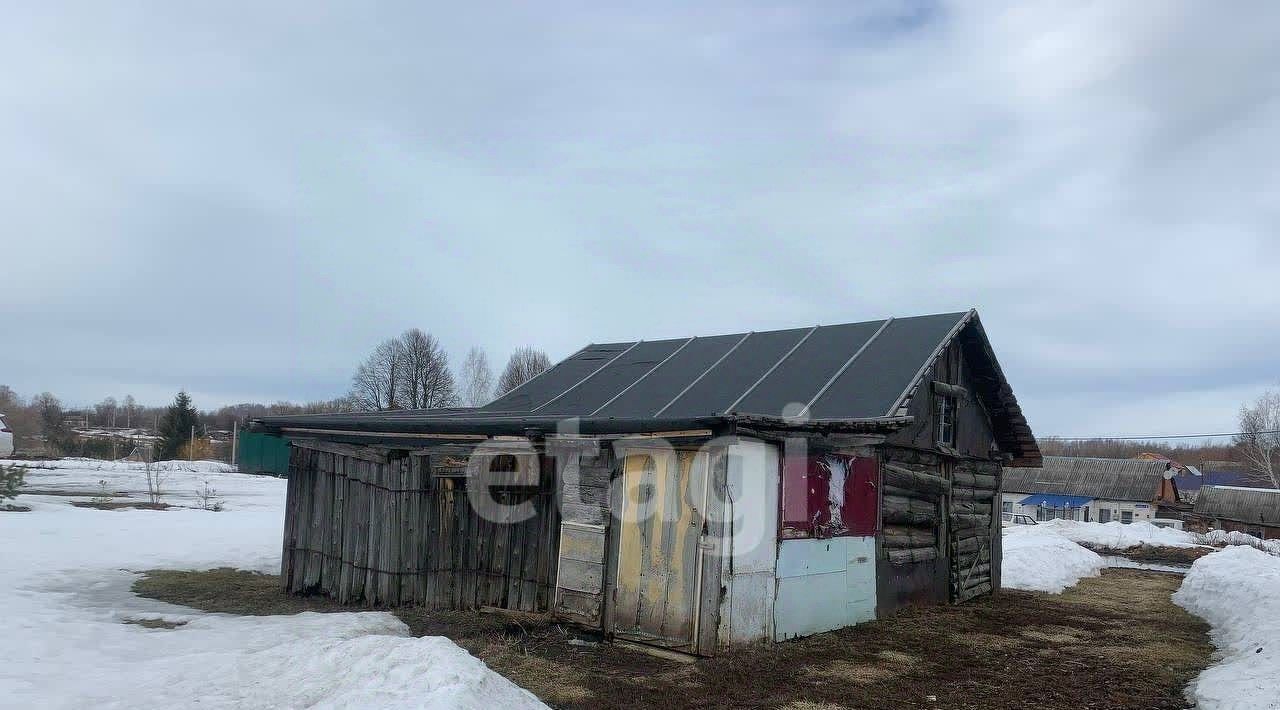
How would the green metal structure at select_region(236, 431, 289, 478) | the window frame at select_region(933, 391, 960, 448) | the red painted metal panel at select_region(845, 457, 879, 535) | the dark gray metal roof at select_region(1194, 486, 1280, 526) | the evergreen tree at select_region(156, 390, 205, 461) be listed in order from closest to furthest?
the red painted metal panel at select_region(845, 457, 879, 535)
the window frame at select_region(933, 391, 960, 448)
the green metal structure at select_region(236, 431, 289, 478)
the dark gray metal roof at select_region(1194, 486, 1280, 526)
the evergreen tree at select_region(156, 390, 205, 461)

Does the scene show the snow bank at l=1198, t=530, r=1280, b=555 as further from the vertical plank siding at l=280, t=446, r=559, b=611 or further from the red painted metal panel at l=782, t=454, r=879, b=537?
the vertical plank siding at l=280, t=446, r=559, b=611

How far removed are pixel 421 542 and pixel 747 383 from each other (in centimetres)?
572

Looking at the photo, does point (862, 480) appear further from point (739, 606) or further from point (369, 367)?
point (369, 367)

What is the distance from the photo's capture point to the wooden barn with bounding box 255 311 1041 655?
380 inches

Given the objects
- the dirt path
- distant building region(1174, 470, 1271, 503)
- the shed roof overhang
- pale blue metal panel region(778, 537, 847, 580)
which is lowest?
distant building region(1174, 470, 1271, 503)

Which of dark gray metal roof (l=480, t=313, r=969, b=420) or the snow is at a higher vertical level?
dark gray metal roof (l=480, t=313, r=969, b=420)

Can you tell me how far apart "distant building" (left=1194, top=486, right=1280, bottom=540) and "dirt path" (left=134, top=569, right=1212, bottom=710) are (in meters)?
36.0

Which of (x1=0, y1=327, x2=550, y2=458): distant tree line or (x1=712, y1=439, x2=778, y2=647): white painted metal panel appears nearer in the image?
(x1=712, y1=439, x2=778, y2=647): white painted metal panel

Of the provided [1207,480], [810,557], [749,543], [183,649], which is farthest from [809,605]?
[1207,480]

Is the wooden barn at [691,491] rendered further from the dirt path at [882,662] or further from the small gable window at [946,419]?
the dirt path at [882,662]

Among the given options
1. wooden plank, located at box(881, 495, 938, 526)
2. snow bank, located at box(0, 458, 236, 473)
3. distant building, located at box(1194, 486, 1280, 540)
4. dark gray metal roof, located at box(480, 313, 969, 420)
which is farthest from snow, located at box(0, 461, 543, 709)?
distant building, located at box(1194, 486, 1280, 540)

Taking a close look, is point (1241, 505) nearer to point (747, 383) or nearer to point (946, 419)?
point (946, 419)

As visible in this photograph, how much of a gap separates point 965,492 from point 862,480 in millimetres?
4838

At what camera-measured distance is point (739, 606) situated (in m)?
9.45
